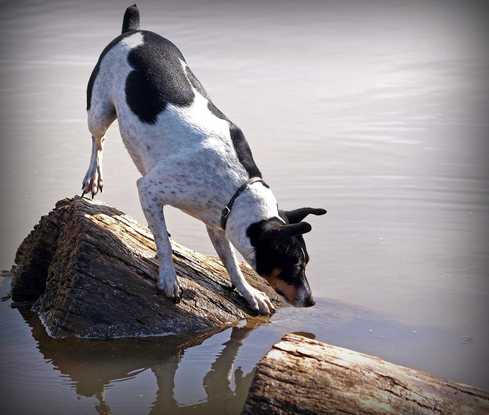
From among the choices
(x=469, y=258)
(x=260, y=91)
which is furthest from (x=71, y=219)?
(x=260, y=91)

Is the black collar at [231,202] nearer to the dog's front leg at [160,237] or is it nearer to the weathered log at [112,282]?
the dog's front leg at [160,237]

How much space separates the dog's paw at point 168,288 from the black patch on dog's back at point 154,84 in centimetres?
93

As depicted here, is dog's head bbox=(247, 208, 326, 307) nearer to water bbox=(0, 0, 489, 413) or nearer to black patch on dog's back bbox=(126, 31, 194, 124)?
water bbox=(0, 0, 489, 413)

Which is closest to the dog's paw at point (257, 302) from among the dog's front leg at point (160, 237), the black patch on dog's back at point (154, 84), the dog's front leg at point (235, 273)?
the dog's front leg at point (235, 273)

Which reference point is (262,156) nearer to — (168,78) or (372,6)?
(168,78)

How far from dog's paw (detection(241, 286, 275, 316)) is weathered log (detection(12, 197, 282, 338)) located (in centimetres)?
4

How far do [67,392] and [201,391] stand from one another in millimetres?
616

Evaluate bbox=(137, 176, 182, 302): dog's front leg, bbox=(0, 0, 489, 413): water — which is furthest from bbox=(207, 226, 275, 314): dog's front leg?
bbox=(137, 176, 182, 302): dog's front leg

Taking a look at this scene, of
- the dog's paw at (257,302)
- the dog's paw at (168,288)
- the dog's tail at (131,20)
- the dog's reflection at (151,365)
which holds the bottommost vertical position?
the dog's reflection at (151,365)

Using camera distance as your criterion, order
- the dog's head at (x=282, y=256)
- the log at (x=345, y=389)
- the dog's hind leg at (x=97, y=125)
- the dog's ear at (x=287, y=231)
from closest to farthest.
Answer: the log at (x=345, y=389)
the dog's ear at (x=287, y=231)
the dog's head at (x=282, y=256)
the dog's hind leg at (x=97, y=125)

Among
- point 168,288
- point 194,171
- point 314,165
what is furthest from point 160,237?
point 314,165

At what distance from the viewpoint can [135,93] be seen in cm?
546

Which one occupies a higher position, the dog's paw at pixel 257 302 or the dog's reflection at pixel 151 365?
the dog's paw at pixel 257 302

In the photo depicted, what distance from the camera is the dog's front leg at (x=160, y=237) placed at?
5.07 meters
